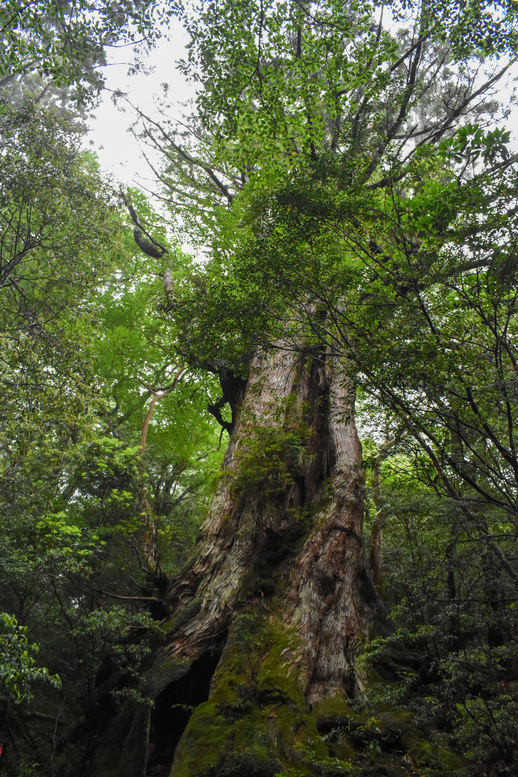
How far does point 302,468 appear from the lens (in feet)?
26.3

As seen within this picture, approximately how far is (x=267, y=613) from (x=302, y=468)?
2.80 meters

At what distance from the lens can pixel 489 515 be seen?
6.00 metres

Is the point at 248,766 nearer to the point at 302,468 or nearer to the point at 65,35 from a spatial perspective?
the point at 302,468

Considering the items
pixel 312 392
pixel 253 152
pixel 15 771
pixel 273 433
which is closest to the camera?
pixel 15 771

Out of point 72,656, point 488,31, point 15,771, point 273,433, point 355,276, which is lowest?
point 15,771

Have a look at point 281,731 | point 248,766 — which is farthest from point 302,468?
point 248,766

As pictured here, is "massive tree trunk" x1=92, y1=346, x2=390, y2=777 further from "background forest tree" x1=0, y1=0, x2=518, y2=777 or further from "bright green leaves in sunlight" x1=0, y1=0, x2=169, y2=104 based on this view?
"bright green leaves in sunlight" x1=0, y1=0, x2=169, y2=104

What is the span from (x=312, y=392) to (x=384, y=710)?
5.99 meters

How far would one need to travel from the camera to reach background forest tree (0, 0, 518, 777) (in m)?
4.15

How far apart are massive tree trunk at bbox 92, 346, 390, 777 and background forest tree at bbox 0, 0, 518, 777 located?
0.11 ft

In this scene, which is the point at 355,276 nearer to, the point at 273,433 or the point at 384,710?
the point at 273,433

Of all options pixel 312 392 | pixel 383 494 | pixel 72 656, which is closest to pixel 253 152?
pixel 312 392

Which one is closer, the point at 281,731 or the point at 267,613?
the point at 281,731

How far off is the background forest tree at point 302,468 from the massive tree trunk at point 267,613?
0.03 meters
